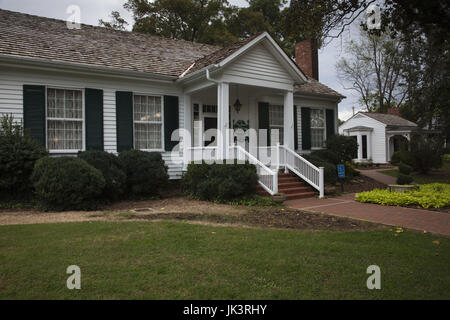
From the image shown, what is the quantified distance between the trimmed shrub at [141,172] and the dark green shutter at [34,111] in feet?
8.10

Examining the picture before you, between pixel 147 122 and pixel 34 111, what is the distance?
350 centimetres

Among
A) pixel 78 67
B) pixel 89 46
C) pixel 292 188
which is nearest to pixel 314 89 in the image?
pixel 292 188

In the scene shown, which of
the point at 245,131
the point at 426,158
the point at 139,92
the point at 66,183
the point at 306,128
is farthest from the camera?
the point at 426,158

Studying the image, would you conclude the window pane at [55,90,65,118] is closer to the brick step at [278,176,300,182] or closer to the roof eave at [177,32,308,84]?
the roof eave at [177,32,308,84]

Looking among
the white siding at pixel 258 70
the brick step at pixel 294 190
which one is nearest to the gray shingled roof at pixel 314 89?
the white siding at pixel 258 70

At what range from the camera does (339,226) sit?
20.7 feet

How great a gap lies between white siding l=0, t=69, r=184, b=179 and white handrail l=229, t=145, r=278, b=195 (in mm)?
2833

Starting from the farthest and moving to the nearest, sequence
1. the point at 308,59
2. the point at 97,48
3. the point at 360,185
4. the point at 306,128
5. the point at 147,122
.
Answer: the point at 308,59, the point at 306,128, the point at 360,185, the point at 97,48, the point at 147,122

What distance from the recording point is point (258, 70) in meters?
11.1

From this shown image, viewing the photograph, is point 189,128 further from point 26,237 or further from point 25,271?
point 25,271

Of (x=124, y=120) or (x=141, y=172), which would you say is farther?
(x=124, y=120)

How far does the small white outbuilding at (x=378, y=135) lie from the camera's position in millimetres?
25297

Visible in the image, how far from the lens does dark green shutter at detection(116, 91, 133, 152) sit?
35.7 feet

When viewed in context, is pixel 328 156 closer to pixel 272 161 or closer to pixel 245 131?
pixel 272 161
